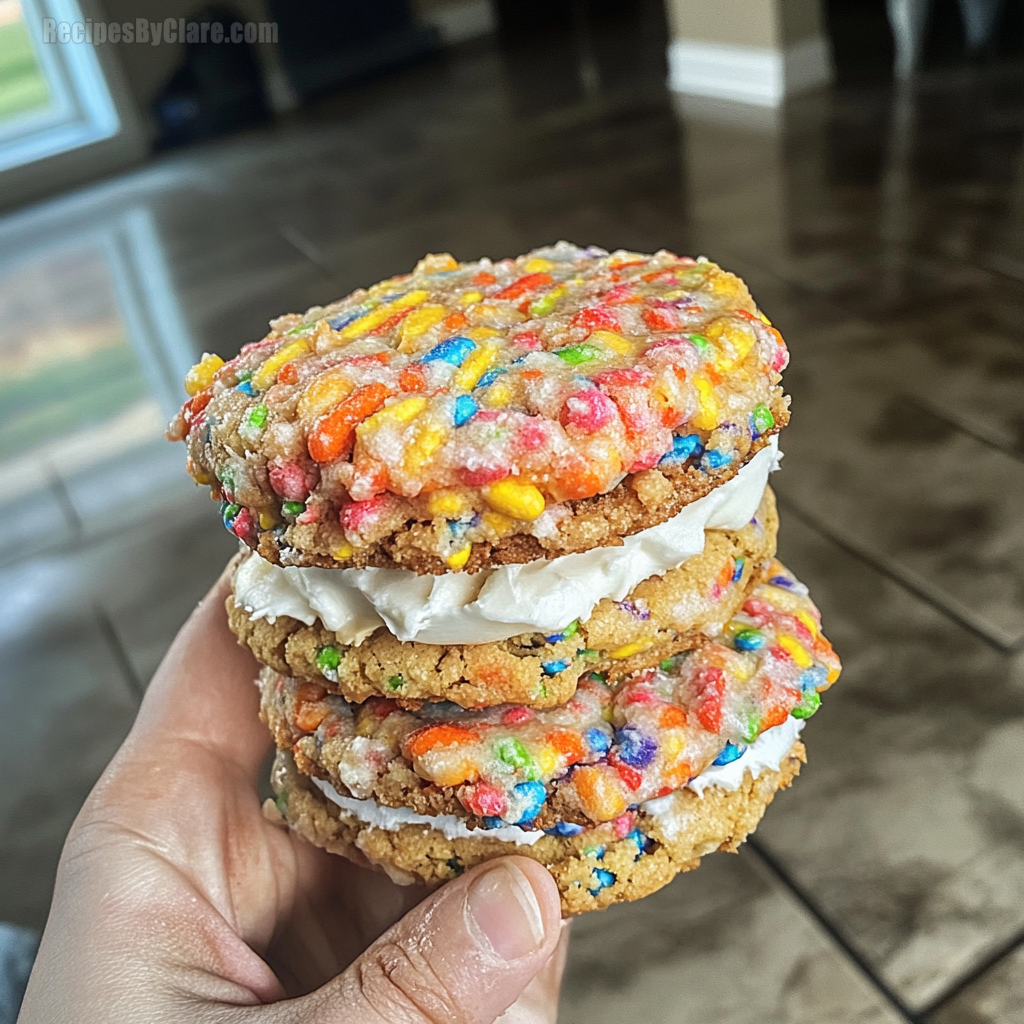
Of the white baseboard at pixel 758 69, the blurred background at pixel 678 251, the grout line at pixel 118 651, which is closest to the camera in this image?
the blurred background at pixel 678 251

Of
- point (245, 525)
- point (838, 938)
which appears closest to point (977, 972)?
point (838, 938)

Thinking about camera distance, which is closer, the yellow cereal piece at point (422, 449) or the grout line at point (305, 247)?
the yellow cereal piece at point (422, 449)

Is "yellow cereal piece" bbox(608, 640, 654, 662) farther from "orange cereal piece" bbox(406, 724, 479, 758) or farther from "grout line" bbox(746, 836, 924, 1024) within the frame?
"grout line" bbox(746, 836, 924, 1024)

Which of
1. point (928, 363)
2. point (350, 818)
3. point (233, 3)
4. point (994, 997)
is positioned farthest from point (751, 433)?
point (233, 3)

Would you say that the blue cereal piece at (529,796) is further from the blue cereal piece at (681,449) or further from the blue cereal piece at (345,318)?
the blue cereal piece at (345,318)

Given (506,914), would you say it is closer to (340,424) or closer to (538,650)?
(538,650)

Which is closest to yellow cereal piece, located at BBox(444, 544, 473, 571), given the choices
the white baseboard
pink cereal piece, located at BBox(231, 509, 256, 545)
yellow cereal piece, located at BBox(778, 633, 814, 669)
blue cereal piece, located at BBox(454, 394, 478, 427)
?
blue cereal piece, located at BBox(454, 394, 478, 427)

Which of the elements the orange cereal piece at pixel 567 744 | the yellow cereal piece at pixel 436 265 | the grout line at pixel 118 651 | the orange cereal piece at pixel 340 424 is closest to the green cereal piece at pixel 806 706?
the orange cereal piece at pixel 567 744

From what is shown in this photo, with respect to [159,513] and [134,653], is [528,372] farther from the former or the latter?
[159,513]
